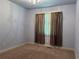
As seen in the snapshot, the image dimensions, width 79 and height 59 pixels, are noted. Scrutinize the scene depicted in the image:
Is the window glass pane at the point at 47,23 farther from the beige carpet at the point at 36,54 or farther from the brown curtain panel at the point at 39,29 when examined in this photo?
the beige carpet at the point at 36,54

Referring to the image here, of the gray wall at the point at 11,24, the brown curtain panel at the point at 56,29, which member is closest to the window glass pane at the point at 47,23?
the brown curtain panel at the point at 56,29

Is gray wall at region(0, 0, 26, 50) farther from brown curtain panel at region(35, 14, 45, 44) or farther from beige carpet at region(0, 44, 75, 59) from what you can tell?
brown curtain panel at region(35, 14, 45, 44)

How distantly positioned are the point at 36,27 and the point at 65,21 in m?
1.82

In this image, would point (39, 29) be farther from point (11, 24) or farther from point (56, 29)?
point (11, 24)

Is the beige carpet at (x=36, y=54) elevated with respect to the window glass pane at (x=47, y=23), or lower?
lower

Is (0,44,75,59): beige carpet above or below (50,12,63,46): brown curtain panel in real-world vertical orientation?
below

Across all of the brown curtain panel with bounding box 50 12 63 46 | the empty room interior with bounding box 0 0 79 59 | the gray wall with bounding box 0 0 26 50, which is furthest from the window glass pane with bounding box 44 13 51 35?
the gray wall with bounding box 0 0 26 50

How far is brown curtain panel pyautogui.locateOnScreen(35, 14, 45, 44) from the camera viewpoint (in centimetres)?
485

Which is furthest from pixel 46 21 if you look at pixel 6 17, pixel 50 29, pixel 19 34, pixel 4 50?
pixel 4 50

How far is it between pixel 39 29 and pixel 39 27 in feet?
0.41

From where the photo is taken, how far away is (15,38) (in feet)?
14.1

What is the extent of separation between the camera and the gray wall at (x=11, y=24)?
3.44 metres

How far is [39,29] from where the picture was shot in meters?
4.93

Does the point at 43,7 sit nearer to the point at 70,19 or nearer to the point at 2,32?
the point at 70,19
